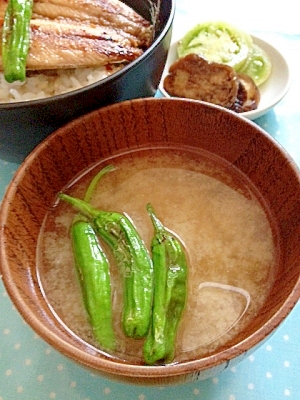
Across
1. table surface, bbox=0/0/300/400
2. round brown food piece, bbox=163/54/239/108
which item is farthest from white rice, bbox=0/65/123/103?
table surface, bbox=0/0/300/400

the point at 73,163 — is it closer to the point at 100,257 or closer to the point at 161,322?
the point at 100,257

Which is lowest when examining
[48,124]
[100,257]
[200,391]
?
[200,391]

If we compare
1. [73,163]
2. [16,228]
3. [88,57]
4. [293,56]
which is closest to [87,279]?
[16,228]

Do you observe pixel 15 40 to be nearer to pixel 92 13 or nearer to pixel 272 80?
pixel 92 13

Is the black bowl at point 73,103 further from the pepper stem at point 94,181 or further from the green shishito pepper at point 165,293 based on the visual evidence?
the green shishito pepper at point 165,293

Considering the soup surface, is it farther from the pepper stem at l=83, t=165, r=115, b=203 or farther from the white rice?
the white rice

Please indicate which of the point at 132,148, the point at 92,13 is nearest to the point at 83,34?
the point at 92,13

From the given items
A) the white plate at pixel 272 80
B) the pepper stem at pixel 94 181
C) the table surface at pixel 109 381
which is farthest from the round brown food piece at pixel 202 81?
the table surface at pixel 109 381
